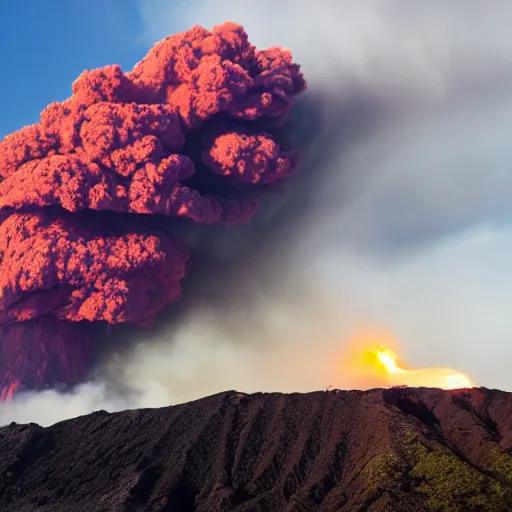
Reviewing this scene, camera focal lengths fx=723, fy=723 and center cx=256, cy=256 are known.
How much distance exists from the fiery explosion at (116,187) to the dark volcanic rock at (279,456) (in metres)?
15.0

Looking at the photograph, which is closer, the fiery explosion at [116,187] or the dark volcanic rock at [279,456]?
the dark volcanic rock at [279,456]

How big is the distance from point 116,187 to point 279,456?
87.8 ft

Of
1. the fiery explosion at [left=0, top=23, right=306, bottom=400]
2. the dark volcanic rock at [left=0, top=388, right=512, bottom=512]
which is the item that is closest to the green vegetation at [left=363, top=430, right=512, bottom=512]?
the dark volcanic rock at [left=0, top=388, right=512, bottom=512]

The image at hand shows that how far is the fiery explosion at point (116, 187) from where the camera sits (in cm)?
4966

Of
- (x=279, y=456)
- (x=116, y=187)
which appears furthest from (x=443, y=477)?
(x=116, y=187)

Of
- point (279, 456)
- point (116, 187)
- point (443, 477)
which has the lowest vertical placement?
point (443, 477)

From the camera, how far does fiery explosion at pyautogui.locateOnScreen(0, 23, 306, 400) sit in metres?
49.7

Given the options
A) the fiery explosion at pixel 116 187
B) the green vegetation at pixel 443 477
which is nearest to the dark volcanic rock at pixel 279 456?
the green vegetation at pixel 443 477

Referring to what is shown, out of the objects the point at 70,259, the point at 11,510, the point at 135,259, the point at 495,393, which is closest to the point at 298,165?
the point at 135,259

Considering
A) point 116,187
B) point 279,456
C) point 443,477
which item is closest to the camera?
point 443,477

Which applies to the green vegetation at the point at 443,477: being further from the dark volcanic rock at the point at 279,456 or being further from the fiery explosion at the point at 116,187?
the fiery explosion at the point at 116,187

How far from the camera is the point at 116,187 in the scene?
164ft

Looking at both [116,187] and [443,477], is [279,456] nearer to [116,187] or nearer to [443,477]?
[443,477]

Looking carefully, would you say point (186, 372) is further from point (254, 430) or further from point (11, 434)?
point (254, 430)
